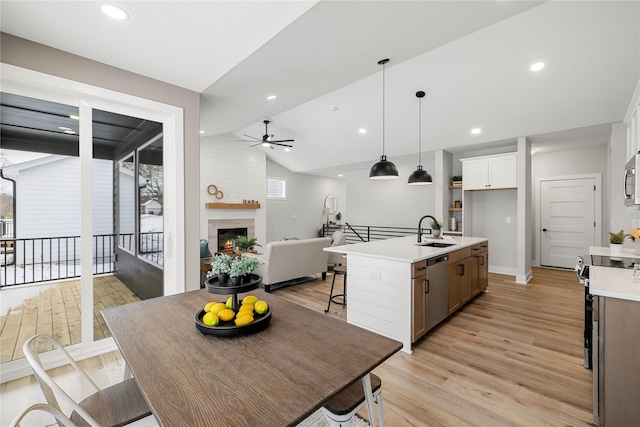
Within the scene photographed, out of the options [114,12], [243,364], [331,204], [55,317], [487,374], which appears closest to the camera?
[243,364]

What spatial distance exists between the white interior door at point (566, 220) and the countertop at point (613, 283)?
4.81 m

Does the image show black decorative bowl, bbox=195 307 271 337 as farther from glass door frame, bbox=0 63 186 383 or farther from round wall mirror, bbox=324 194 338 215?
round wall mirror, bbox=324 194 338 215

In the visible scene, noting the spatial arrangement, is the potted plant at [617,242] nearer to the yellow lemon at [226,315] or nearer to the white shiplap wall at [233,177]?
the yellow lemon at [226,315]

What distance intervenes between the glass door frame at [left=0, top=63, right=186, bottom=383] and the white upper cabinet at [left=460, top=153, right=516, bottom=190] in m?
5.22

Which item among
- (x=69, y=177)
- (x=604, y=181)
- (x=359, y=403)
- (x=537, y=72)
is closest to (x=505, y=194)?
(x=604, y=181)

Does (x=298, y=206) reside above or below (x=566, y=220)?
above

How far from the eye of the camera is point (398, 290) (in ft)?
8.81

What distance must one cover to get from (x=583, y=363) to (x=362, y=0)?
3292 mm

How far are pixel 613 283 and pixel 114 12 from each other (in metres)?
3.43

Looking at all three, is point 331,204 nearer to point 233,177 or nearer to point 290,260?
point 233,177

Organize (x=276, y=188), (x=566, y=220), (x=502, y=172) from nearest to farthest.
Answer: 1. (x=502, y=172)
2. (x=566, y=220)
3. (x=276, y=188)

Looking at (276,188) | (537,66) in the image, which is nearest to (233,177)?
(276,188)

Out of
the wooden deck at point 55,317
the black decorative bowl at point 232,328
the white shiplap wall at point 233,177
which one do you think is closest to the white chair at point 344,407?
the black decorative bowl at point 232,328

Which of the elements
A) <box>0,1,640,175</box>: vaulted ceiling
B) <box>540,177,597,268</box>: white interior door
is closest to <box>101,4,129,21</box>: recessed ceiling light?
<box>0,1,640,175</box>: vaulted ceiling
